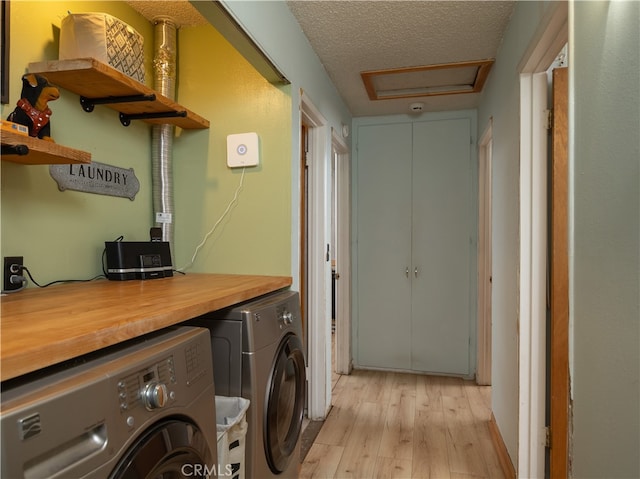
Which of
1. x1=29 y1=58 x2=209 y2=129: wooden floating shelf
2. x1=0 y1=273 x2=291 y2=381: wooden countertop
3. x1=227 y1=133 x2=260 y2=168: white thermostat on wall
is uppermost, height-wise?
x1=29 y1=58 x2=209 y2=129: wooden floating shelf

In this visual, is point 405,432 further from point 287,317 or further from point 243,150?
point 243,150

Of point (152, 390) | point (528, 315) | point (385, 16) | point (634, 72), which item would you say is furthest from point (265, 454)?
point (385, 16)

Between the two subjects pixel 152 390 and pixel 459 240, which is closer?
pixel 152 390

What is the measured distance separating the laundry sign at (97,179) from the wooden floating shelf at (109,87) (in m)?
0.26

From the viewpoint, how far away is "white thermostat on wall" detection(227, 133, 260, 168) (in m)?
2.06

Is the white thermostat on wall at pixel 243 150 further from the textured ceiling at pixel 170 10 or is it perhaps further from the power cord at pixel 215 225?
the textured ceiling at pixel 170 10

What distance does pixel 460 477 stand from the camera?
208cm

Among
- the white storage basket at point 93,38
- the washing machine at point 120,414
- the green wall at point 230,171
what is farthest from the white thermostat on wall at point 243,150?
the washing machine at point 120,414

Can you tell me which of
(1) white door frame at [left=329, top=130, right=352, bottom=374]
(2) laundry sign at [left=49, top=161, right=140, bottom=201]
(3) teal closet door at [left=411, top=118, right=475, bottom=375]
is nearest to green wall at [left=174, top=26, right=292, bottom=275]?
(2) laundry sign at [left=49, top=161, right=140, bottom=201]

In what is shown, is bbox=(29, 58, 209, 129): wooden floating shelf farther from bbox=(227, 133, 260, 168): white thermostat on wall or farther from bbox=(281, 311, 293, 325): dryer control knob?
bbox=(281, 311, 293, 325): dryer control knob

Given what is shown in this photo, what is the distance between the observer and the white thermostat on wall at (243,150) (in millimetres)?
2059

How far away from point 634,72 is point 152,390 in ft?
3.99

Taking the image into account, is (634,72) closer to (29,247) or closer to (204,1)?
(204,1)

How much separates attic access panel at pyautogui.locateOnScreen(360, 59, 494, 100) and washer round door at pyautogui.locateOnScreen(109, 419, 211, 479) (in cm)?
244
